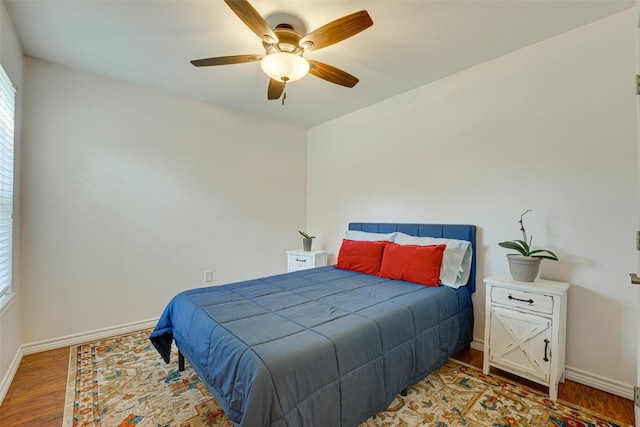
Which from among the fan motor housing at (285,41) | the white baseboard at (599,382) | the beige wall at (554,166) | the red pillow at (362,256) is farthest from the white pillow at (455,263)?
the fan motor housing at (285,41)

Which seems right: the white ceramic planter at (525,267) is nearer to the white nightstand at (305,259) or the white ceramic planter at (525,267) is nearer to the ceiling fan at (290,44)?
the ceiling fan at (290,44)

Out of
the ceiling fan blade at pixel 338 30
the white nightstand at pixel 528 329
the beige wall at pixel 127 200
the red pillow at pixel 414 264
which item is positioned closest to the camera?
the ceiling fan blade at pixel 338 30

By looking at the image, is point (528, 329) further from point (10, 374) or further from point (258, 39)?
point (10, 374)

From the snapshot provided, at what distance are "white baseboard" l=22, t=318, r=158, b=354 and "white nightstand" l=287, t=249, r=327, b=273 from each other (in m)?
1.73

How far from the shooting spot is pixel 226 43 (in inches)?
90.7

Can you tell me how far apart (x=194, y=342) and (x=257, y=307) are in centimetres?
41

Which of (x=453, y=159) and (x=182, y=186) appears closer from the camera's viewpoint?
(x=453, y=159)

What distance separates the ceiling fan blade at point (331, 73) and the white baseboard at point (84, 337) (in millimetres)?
3048

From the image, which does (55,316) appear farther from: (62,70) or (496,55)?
(496,55)

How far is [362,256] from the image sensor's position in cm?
297

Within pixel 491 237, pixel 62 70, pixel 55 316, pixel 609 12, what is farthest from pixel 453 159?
pixel 55 316

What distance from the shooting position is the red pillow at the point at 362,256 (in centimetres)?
289

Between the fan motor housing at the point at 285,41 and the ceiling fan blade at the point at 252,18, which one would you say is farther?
the fan motor housing at the point at 285,41

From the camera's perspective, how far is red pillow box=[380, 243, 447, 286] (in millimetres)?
2479
